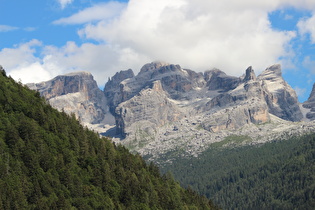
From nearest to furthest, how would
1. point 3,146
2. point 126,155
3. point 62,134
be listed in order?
point 3,146 → point 62,134 → point 126,155

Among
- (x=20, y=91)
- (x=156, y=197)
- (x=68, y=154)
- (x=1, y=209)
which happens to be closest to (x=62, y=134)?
(x=68, y=154)

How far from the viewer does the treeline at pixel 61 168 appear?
354 feet

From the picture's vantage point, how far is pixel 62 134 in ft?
459

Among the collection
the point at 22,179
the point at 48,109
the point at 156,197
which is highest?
the point at 48,109

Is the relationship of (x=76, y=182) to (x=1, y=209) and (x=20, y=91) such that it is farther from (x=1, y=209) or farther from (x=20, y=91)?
(x=20, y=91)

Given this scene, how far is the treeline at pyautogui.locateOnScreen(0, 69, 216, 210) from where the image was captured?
10800 centimetres

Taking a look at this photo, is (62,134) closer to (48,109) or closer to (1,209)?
(48,109)

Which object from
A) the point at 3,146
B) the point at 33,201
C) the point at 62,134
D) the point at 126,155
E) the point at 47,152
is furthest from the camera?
the point at 126,155

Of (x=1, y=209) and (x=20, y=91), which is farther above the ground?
(x=20, y=91)

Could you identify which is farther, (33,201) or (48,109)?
(48,109)

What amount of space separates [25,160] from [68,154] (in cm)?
1635

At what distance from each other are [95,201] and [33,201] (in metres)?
19.7

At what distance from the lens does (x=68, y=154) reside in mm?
131500

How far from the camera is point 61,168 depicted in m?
123
